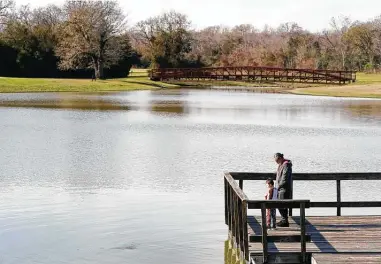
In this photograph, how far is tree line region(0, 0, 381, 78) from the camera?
343 ft

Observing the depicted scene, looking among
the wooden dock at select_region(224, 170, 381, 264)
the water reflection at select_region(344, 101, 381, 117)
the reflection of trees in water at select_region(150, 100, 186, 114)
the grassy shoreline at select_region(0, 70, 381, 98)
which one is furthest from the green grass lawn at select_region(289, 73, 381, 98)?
the wooden dock at select_region(224, 170, 381, 264)

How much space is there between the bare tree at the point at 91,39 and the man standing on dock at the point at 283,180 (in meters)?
87.2

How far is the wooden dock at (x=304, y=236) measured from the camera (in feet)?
44.3

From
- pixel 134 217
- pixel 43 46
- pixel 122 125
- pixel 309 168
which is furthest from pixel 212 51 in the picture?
pixel 134 217

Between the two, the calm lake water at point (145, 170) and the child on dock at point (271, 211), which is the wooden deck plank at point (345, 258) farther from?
the calm lake water at point (145, 170)

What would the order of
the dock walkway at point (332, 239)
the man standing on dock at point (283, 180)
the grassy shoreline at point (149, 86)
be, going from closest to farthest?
1. the dock walkway at point (332, 239)
2. the man standing on dock at point (283, 180)
3. the grassy shoreline at point (149, 86)

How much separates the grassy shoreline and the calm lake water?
1230 inches

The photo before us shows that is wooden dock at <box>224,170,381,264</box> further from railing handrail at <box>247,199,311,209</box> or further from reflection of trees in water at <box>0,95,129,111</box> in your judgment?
reflection of trees in water at <box>0,95,129,111</box>

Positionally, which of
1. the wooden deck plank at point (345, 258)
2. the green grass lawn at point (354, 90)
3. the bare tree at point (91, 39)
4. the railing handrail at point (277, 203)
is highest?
the bare tree at point (91, 39)

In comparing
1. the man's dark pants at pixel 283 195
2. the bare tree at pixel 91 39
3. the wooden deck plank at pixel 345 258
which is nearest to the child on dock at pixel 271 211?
the man's dark pants at pixel 283 195

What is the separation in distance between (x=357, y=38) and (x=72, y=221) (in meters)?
119

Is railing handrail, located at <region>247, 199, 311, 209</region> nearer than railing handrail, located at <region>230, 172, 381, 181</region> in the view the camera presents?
Yes

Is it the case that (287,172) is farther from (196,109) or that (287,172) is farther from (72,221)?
(196,109)

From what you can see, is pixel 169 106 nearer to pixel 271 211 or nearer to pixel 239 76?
pixel 271 211
